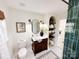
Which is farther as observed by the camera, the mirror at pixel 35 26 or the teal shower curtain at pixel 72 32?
the mirror at pixel 35 26

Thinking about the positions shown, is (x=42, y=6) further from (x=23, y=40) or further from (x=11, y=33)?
(x=23, y=40)

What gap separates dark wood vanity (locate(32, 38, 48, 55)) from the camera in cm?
253

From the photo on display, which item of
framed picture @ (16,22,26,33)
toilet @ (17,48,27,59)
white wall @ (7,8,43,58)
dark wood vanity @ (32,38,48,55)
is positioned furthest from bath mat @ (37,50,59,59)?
framed picture @ (16,22,26,33)

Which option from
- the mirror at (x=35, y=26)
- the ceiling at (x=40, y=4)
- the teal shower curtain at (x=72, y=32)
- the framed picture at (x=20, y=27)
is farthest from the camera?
the mirror at (x=35, y=26)

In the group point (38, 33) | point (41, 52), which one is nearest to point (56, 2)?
point (38, 33)

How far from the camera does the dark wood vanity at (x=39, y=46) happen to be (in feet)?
8.29

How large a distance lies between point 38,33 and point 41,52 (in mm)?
781

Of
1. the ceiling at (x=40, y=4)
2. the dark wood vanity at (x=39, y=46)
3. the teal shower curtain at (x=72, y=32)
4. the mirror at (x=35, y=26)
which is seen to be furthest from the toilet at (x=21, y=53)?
the teal shower curtain at (x=72, y=32)

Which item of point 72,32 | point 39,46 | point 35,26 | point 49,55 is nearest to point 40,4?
point 72,32

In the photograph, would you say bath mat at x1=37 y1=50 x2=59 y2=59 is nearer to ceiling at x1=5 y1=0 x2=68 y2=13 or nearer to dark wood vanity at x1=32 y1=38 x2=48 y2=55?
dark wood vanity at x1=32 y1=38 x2=48 y2=55

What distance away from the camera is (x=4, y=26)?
1.46 metres

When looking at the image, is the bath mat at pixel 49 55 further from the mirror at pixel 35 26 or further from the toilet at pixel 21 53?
the mirror at pixel 35 26

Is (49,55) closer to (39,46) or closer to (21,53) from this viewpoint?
(39,46)

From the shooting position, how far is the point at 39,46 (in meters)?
2.72
